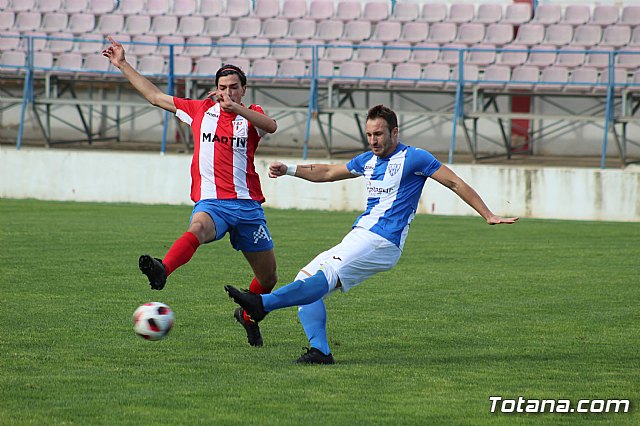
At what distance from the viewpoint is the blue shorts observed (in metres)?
7.62

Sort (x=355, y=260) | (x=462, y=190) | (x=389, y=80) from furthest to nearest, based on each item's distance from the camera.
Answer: (x=389, y=80)
(x=462, y=190)
(x=355, y=260)

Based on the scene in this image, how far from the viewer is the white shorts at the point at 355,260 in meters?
6.78

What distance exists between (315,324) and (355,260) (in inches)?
18.6

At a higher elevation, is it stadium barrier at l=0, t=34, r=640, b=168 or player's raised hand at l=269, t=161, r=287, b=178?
stadium barrier at l=0, t=34, r=640, b=168

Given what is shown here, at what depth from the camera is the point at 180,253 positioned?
700 cm

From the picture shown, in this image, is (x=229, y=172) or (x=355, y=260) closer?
(x=355, y=260)

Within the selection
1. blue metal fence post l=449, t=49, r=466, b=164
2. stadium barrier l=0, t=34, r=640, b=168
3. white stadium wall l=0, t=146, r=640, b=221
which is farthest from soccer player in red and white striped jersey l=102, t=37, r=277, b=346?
blue metal fence post l=449, t=49, r=466, b=164

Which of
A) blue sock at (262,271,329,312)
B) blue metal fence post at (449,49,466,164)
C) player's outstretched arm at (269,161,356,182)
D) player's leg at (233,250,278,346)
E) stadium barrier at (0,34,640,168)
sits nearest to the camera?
blue sock at (262,271,329,312)

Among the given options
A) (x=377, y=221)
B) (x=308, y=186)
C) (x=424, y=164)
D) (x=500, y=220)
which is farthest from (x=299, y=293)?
(x=308, y=186)

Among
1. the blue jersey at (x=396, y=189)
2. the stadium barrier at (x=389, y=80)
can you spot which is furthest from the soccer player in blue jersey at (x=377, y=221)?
the stadium barrier at (x=389, y=80)

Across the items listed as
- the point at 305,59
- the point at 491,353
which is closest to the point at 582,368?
the point at 491,353

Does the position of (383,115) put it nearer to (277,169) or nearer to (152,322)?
(277,169)

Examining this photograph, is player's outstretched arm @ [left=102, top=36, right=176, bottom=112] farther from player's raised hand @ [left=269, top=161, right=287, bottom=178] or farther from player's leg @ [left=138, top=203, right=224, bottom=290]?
player's raised hand @ [left=269, top=161, right=287, bottom=178]

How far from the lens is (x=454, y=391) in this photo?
6.09m
